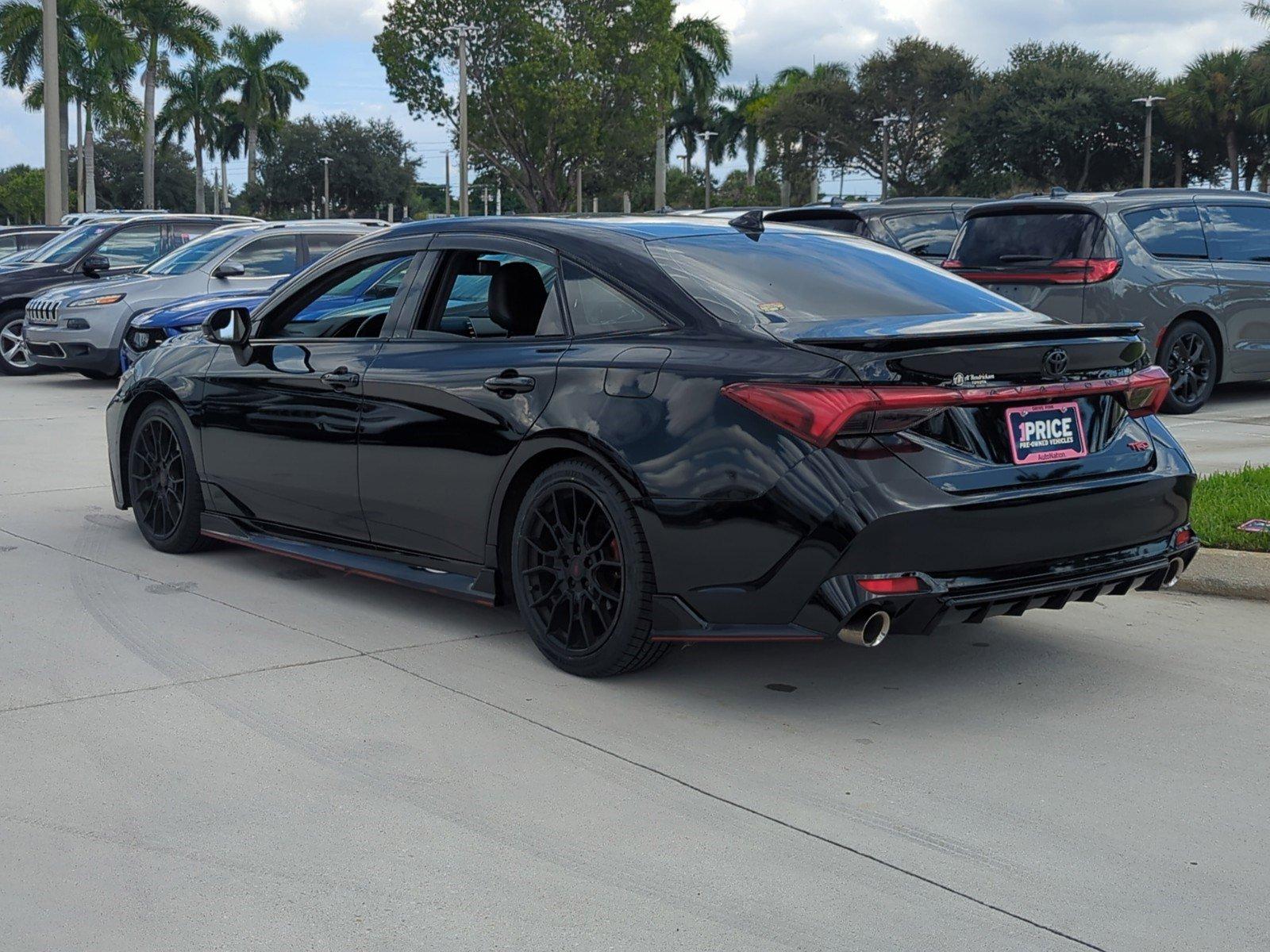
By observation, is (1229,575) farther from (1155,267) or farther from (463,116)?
(463,116)

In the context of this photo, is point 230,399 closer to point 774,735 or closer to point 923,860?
point 774,735

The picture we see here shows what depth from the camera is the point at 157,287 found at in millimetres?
16266

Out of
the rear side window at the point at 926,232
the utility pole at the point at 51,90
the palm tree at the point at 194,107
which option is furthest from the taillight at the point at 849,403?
the palm tree at the point at 194,107

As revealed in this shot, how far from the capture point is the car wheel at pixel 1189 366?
12.4m

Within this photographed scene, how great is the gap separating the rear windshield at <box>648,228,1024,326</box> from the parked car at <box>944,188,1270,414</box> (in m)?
6.49

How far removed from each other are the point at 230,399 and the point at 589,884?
3.84 meters

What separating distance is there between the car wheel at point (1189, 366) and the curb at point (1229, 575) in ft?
20.3

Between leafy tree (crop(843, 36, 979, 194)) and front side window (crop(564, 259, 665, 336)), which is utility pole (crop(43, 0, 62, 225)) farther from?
leafy tree (crop(843, 36, 979, 194))

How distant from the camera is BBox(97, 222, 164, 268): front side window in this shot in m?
19.0

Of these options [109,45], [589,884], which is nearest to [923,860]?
[589,884]

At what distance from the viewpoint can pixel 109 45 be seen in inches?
2117

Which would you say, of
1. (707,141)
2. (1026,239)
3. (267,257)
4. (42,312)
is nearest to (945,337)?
(1026,239)

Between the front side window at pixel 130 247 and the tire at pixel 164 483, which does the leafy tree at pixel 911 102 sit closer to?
the front side window at pixel 130 247

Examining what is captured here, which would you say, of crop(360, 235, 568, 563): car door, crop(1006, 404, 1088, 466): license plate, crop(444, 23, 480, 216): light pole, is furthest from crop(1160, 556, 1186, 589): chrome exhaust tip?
crop(444, 23, 480, 216): light pole
